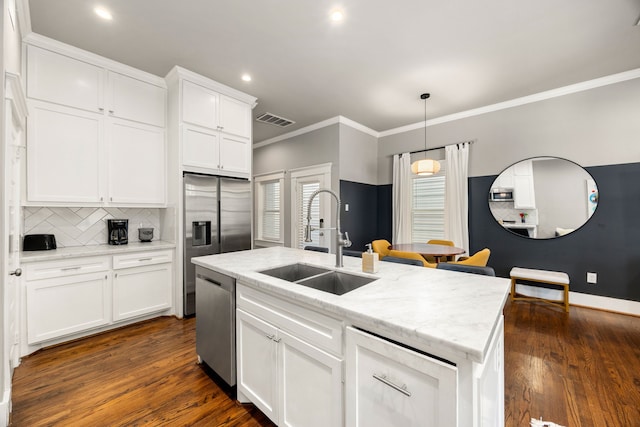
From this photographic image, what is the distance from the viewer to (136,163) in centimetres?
321

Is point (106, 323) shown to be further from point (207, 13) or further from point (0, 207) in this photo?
point (207, 13)

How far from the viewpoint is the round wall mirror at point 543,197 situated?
3.60 m

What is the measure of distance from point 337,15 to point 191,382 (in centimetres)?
324

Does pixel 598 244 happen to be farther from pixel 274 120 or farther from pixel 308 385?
pixel 274 120

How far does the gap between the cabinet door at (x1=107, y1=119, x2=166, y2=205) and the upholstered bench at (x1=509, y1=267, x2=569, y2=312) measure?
4.87 meters

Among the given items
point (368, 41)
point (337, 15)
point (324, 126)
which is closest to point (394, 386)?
point (337, 15)

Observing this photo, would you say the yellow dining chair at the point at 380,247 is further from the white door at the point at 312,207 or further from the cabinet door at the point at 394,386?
the cabinet door at the point at 394,386

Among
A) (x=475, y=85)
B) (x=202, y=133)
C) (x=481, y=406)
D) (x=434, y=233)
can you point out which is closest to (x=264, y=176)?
(x=202, y=133)

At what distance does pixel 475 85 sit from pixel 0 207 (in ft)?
15.4

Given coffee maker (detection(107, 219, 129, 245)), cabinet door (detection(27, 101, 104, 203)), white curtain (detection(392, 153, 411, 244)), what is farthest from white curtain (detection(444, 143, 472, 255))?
cabinet door (detection(27, 101, 104, 203))

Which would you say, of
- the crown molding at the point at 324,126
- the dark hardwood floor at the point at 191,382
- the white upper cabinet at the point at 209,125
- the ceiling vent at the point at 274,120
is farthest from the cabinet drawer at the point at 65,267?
the crown molding at the point at 324,126

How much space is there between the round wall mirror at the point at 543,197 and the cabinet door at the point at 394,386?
4.10m

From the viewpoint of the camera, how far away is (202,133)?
3.42 metres

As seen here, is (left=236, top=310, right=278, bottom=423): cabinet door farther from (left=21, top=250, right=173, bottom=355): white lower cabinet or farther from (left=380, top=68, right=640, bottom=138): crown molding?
(left=380, top=68, right=640, bottom=138): crown molding
